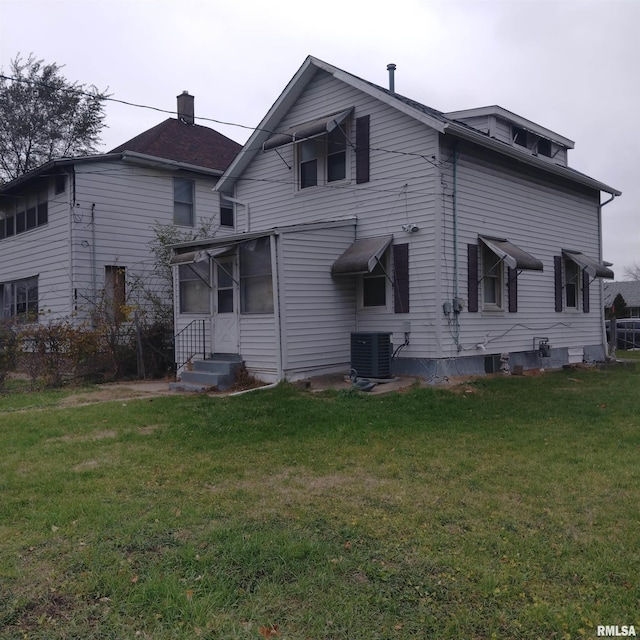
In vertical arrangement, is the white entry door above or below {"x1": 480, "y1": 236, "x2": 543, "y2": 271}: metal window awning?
below

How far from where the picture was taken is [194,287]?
1307cm

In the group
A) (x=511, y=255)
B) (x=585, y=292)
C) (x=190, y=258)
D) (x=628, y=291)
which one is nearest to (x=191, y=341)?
(x=190, y=258)

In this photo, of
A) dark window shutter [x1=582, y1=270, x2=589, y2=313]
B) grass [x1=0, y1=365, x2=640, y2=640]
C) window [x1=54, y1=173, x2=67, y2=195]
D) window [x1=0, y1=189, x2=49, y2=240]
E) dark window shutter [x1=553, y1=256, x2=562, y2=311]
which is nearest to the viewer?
grass [x1=0, y1=365, x2=640, y2=640]

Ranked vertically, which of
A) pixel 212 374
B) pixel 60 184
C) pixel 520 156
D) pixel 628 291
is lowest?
pixel 212 374

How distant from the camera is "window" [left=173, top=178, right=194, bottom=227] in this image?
1766 cm

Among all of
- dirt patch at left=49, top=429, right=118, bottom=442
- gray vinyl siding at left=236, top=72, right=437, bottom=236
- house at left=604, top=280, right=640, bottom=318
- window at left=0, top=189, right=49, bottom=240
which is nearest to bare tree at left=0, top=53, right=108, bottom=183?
window at left=0, top=189, right=49, bottom=240

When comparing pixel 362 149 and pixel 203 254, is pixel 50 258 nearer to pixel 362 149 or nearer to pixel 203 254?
pixel 203 254

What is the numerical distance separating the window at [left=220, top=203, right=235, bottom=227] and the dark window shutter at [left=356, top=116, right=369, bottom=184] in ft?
23.4

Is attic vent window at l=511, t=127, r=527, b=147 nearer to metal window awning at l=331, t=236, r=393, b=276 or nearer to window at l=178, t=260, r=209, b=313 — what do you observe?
metal window awning at l=331, t=236, r=393, b=276

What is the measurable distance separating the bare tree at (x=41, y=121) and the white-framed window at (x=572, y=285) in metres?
18.8

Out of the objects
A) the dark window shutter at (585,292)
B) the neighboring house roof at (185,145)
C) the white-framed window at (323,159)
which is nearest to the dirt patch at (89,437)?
the white-framed window at (323,159)

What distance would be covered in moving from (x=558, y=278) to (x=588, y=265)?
0.73m

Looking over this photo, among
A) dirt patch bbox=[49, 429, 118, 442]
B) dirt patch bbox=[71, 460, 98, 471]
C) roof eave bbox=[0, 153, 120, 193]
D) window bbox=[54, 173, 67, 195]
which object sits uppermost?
roof eave bbox=[0, 153, 120, 193]

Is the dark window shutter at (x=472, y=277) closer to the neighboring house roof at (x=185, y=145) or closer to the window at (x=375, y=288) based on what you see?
the window at (x=375, y=288)
